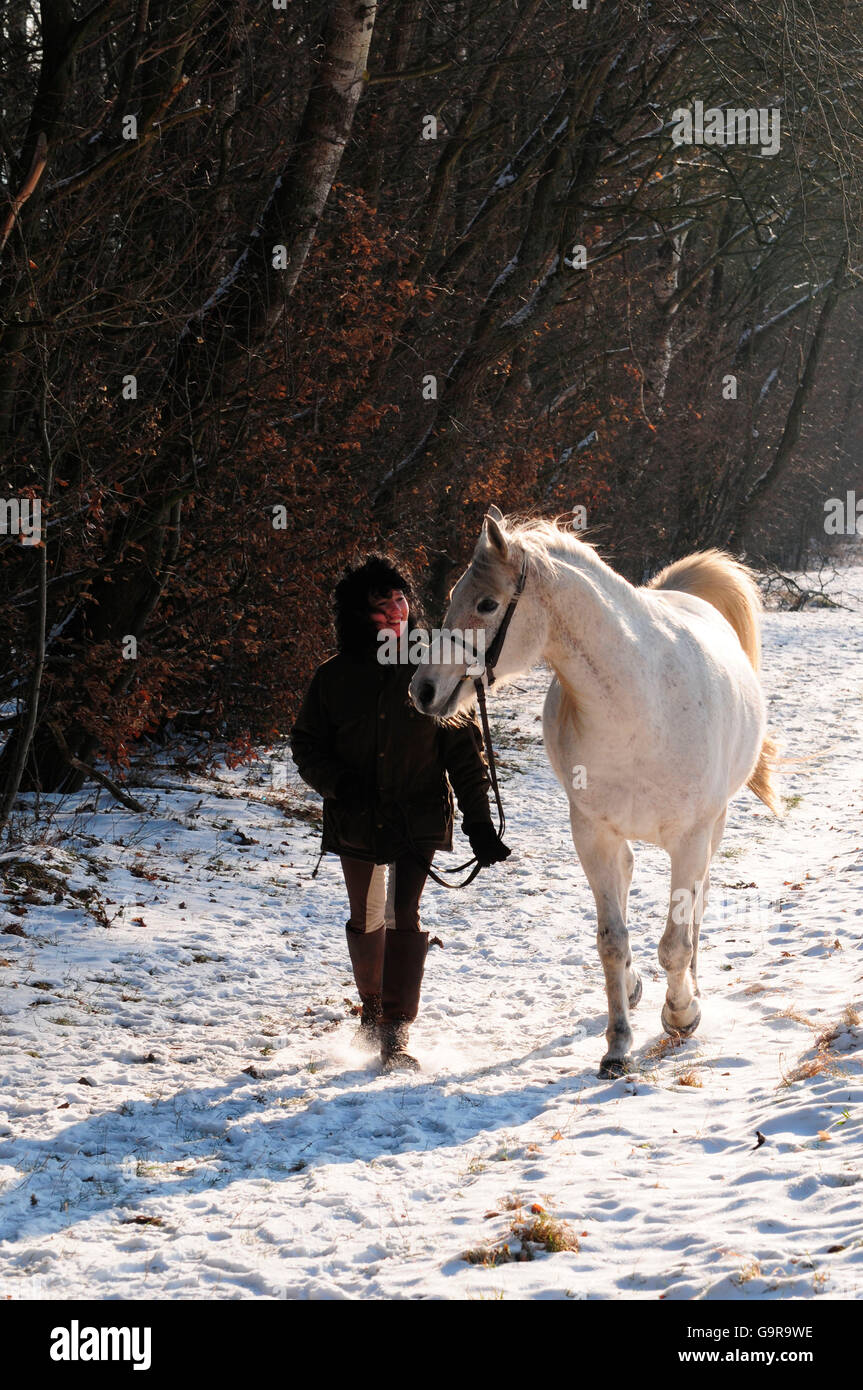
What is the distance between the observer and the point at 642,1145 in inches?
159

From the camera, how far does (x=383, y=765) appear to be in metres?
4.94

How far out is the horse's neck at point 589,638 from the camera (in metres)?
4.59

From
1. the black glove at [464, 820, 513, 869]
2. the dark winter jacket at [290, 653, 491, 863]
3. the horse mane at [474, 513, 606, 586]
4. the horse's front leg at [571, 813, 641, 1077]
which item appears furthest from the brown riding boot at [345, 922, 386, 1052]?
the horse mane at [474, 513, 606, 586]

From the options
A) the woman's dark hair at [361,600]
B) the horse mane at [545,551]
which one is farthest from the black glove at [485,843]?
the woman's dark hair at [361,600]

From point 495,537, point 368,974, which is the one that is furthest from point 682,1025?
point 495,537

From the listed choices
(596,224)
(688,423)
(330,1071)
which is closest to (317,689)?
(330,1071)

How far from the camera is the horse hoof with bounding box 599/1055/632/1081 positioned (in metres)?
4.84

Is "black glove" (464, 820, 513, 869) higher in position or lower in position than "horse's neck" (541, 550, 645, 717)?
lower

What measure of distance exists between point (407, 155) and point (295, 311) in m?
3.79

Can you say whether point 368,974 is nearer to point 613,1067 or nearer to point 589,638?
point 613,1067

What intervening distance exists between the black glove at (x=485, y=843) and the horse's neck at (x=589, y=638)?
2.10 feet

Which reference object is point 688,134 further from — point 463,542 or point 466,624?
point 466,624

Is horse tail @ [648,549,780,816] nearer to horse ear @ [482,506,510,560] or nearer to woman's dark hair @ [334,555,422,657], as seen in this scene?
woman's dark hair @ [334,555,422,657]

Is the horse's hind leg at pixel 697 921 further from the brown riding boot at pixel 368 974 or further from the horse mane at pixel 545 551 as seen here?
the brown riding boot at pixel 368 974
